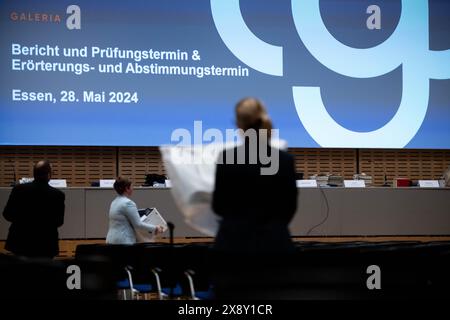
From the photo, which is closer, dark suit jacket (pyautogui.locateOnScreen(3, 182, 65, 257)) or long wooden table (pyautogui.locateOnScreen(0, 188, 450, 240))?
dark suit jacket (pyautogui.locateOnScreen(3, 182, 65, 257))

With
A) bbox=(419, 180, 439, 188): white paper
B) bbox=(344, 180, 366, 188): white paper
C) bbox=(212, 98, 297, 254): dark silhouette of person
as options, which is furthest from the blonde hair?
bbox=(419, 180, 439, 188): white paper

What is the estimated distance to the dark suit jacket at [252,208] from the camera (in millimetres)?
3088

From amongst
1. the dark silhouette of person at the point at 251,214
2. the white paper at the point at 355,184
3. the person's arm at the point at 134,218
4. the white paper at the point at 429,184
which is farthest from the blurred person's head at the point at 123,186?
the white paper at the point at 429,184

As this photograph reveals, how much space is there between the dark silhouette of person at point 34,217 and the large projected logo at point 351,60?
202 inches

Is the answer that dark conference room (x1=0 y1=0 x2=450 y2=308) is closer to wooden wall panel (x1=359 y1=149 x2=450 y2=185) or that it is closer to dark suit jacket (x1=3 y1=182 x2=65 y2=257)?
wooden wall panel (x1=359 y1=149 x2=450 y2=185)

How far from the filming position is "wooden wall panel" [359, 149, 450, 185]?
1205cm

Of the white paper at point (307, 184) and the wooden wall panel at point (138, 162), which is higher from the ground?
the wooden wall panel at point (138, 162)

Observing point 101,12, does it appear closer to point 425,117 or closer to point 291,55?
point 291,55

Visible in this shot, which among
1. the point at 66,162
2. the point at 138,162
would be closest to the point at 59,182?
the point at 66,162

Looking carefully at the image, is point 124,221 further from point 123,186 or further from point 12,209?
point 12,209

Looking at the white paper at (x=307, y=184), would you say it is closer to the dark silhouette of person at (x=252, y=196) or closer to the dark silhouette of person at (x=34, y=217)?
the dark silhouette of person at (x=34, y=217)

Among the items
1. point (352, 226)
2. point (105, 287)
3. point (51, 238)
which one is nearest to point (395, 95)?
point (352, 226)

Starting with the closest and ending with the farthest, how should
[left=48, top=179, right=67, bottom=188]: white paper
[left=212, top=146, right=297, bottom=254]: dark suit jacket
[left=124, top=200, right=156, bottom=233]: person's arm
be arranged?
[left=212, top=146, right=297, bottom=254]: dark suit jacket < [left=124, top=200, right=156, bottom=233]: person's arm < [left=48, top=179, right=67, bottom=188]: white paper

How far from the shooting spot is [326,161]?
1193 centimetres
